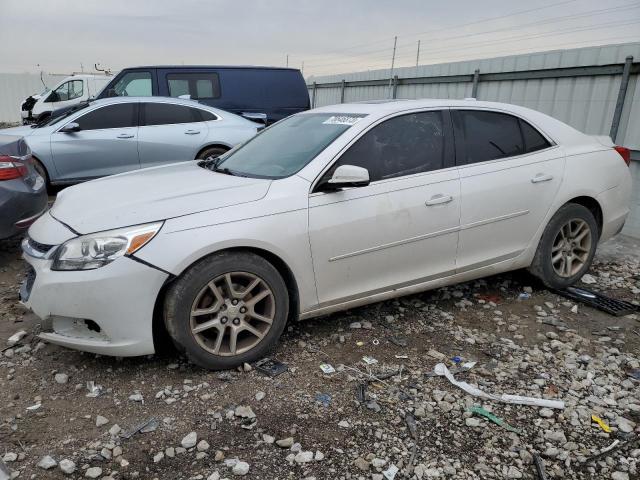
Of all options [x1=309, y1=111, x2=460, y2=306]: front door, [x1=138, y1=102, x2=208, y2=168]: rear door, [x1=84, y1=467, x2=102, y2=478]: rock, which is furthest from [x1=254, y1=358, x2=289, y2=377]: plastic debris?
[x1=138, y1=102, x2=208, y2=168]: rear door

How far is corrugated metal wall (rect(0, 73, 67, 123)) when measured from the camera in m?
25.2

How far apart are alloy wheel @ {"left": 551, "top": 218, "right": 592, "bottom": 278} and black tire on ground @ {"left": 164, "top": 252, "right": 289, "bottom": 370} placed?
103 inches

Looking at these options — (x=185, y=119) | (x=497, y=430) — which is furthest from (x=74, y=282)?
(x=185, y=119)

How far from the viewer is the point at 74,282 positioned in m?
2.87

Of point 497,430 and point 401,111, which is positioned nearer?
point 497,430

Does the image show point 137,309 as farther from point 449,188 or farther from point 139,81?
point 139,81

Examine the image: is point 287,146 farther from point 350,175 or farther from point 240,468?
point 240,468

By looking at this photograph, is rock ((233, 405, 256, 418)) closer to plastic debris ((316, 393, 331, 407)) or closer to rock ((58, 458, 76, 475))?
plastic debris ((316, 393, 331, 407))

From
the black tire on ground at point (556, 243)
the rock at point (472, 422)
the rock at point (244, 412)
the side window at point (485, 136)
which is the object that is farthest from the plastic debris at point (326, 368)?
the black tire on ground at point (556, 243)

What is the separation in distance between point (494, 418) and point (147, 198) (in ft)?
8.15

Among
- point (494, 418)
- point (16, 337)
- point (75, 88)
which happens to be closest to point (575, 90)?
point (494, 418)

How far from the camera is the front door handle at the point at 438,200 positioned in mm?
3675

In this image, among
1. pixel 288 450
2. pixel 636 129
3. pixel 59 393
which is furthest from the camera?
pixel 636 129

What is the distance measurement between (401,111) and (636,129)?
4.44m
